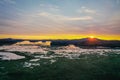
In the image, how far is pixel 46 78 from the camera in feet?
74.1

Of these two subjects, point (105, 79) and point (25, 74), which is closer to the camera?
point (105, 79)

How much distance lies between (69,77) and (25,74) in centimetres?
684

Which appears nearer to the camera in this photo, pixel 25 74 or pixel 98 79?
pixel 98 79

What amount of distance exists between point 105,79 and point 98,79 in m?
1.09

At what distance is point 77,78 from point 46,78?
450 centimetres

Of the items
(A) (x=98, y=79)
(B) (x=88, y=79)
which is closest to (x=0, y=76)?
(B) (x=88, y=79)

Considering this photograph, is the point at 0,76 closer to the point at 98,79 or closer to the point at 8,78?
the point at 8,78

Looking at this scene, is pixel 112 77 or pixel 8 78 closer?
pixel 8 78

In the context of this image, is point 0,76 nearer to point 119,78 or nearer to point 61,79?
point 61,79

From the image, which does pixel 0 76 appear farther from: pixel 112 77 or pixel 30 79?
pixel 112 77

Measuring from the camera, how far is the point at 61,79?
875 inches

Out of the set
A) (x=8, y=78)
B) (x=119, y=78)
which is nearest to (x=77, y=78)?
(x=119, y=78)

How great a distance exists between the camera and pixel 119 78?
23.5m

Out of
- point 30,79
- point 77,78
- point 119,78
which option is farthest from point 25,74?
point 119,78
